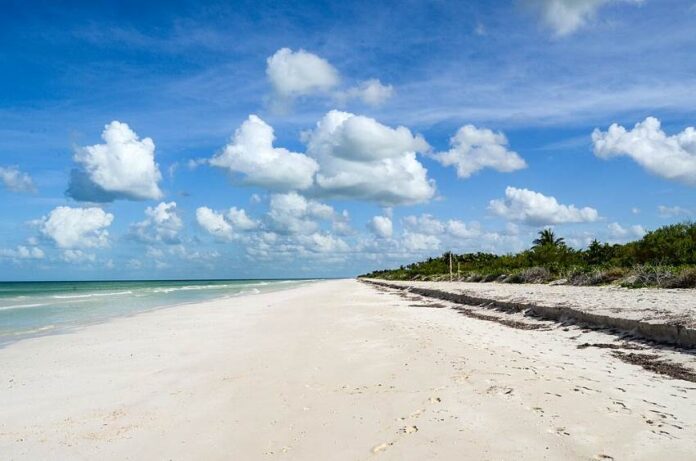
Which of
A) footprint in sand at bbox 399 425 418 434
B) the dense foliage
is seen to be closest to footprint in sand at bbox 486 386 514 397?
footprint in sand at bbox 399 425 418 434

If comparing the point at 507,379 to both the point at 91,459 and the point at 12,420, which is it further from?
the point at 12,420

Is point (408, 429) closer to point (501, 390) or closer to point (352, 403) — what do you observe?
point (352, 403)

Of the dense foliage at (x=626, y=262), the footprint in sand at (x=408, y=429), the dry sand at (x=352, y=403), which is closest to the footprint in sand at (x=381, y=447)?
the dry sand at (x=352, y=403)

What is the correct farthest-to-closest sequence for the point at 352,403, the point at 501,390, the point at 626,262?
the point at 626,262 < the point at 501,390 < the point at 352,403

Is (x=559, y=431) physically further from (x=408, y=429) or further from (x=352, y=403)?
(x=352, y=403)

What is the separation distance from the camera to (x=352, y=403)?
590cm

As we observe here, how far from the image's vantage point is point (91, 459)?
180 inches

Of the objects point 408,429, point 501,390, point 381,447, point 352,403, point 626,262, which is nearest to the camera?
point 381,447

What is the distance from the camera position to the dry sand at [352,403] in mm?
4438

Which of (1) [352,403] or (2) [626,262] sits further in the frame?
(2) [626,262]

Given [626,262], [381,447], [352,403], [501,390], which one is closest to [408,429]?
[381,447]

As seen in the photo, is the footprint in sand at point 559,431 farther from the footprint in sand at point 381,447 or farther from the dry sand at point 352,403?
the footprint in sand at point 381,447

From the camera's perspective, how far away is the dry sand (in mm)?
4438

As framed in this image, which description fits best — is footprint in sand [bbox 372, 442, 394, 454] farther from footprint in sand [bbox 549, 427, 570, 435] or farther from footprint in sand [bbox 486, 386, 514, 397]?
footprint in sand [bbox 486, 386, 514, 397]
